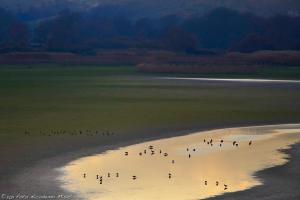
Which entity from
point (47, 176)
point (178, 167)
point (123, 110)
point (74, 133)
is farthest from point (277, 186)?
point (123, 110)

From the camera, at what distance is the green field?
3966 cm

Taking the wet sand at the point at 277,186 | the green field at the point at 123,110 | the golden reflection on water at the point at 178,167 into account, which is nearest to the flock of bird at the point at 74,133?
the green field at the point at 123,110

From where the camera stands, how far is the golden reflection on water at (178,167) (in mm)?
27250

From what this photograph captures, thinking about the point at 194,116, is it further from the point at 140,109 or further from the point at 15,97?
the point at 15,97

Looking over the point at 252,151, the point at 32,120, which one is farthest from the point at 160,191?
the point at 32,120

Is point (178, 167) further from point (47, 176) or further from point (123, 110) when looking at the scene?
point (123, 110)

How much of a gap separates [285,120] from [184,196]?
24.5 m

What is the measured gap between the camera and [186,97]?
6800 centimetres

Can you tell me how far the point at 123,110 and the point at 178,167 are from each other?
24.4 metres

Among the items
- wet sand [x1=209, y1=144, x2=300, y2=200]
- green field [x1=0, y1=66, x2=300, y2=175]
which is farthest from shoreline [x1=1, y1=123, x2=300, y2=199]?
green field [x1=0, y1=66, x2=300, y2=175]

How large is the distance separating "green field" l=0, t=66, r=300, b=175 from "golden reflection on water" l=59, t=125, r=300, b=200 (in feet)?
10.2

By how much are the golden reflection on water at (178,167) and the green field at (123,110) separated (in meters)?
3.11

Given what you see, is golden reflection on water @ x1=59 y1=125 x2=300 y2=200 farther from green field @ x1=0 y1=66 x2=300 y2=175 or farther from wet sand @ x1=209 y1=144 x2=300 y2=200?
green field @ x1=0 y1=66 x2=300 y2=175

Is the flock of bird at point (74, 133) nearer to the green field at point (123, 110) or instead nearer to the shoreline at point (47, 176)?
the green field at point (123, 110)
